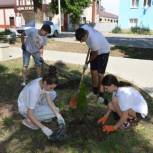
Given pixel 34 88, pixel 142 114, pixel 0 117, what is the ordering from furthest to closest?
pixel 0 117
pixel 142 114
pixel 34 88

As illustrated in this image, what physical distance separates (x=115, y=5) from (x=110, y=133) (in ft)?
173

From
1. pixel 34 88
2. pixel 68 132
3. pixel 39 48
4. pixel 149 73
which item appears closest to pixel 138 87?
pixel 149 73

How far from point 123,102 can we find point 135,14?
3807 centimetres

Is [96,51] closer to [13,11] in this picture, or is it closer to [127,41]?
[127,41]

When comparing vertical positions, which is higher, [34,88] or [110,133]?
[34,88]

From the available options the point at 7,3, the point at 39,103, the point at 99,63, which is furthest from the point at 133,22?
the point at 39,103

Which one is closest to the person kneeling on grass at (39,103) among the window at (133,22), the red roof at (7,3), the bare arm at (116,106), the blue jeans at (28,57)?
the bare arm at (116,106)

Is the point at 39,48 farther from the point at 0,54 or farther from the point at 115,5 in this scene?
the point at 115,5

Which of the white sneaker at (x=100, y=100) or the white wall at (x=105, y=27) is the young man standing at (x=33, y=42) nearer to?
the white sneaker at (x=100, y=100)

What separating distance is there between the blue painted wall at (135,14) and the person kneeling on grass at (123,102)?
36.2 metres

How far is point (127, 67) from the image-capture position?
34.1ft

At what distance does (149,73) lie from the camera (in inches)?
379

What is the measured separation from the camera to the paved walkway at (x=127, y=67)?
867 cm

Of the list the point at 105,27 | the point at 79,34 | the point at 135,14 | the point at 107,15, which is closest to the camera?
the point at 79,34
